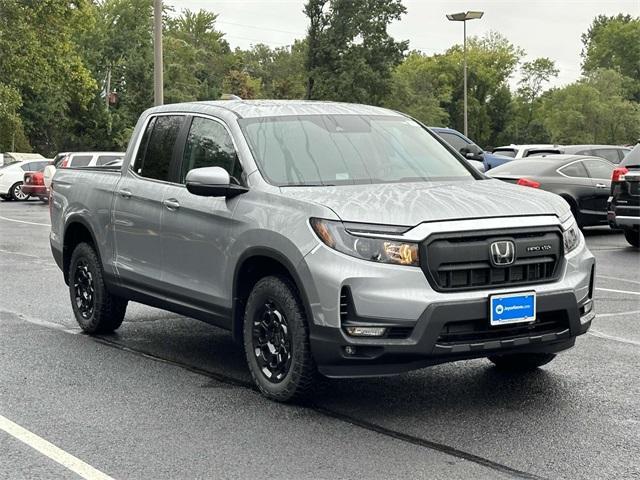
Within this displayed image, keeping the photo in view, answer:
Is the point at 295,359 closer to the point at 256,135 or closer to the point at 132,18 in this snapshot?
the point at 256,135

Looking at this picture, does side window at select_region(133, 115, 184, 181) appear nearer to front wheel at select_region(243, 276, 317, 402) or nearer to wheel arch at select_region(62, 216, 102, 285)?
wheel arch at select_region(62, 216, 102, 285)

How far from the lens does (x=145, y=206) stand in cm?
730

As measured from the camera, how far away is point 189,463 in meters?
4.75

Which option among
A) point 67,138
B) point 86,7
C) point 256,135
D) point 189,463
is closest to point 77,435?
point 189,463

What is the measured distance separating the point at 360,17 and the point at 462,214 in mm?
81129

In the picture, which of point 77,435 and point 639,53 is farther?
point 639,53

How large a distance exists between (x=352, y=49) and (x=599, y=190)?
6770cm

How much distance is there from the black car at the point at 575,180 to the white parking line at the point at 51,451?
535 inches

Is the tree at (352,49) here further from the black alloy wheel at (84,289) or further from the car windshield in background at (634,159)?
the black alloy wheel at (84,289)

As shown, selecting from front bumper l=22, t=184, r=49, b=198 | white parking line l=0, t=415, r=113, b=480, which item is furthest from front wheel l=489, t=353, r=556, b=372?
front bumper l=22, t=184, r=49, b=198

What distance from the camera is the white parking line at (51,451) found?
460 cm

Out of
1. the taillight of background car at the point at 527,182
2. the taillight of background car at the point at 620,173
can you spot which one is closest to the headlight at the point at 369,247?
the taillight of background car at the point at 620,173

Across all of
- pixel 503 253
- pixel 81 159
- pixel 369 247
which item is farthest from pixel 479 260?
pixel 81 159

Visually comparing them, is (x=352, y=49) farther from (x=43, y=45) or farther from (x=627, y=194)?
(x=627, y=194)
